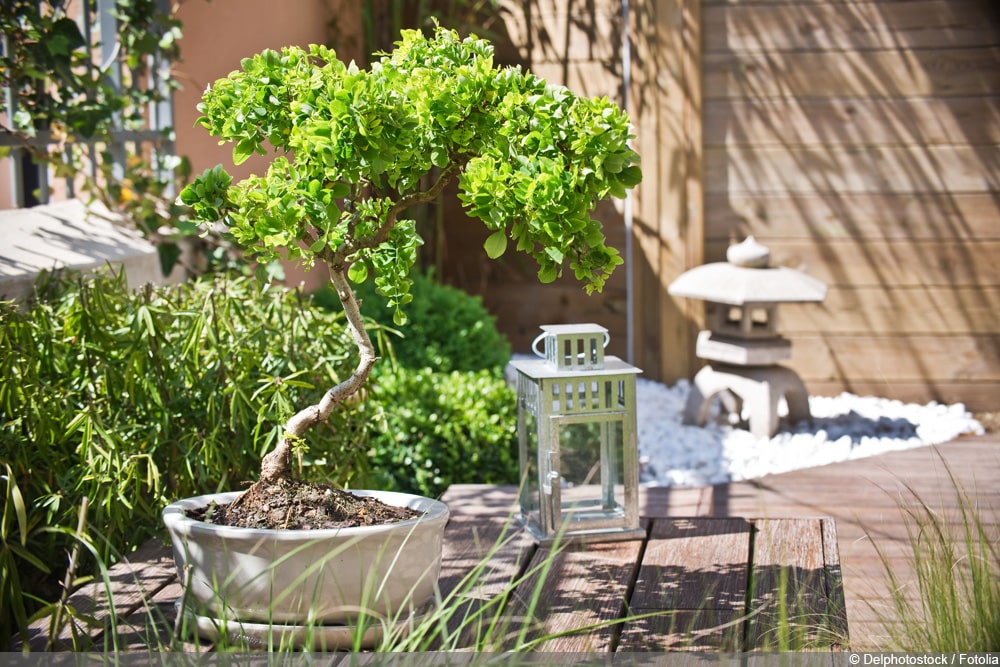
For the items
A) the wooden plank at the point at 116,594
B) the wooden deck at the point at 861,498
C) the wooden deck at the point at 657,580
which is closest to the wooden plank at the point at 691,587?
the wooden deck at the point at 657,580

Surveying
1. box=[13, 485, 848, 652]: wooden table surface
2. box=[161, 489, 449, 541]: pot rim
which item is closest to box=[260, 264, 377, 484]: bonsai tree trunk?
box=[161, 489, 449, 541]: pot rim

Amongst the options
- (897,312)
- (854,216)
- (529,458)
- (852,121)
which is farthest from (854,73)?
(529,458)

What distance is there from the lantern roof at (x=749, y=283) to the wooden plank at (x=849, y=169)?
540 mm

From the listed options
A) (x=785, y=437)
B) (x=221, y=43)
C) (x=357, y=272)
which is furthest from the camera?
(x=785, y=437)

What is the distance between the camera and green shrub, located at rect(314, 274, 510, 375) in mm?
3994

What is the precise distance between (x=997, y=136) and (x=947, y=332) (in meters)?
0.89

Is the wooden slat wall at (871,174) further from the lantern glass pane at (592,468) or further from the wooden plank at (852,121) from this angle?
the lantern glass pane at (592,468)

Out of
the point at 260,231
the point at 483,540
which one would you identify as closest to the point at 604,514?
the point at 483,540

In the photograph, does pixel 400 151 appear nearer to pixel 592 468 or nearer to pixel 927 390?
pixel 592 468

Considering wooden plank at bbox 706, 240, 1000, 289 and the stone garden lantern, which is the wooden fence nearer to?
wooden plank at bbox 706, 240, 1000, 289

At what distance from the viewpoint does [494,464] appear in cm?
351

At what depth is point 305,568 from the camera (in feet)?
4.50

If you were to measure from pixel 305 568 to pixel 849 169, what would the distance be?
13.1ft

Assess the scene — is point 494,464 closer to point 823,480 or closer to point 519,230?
point 823,480
